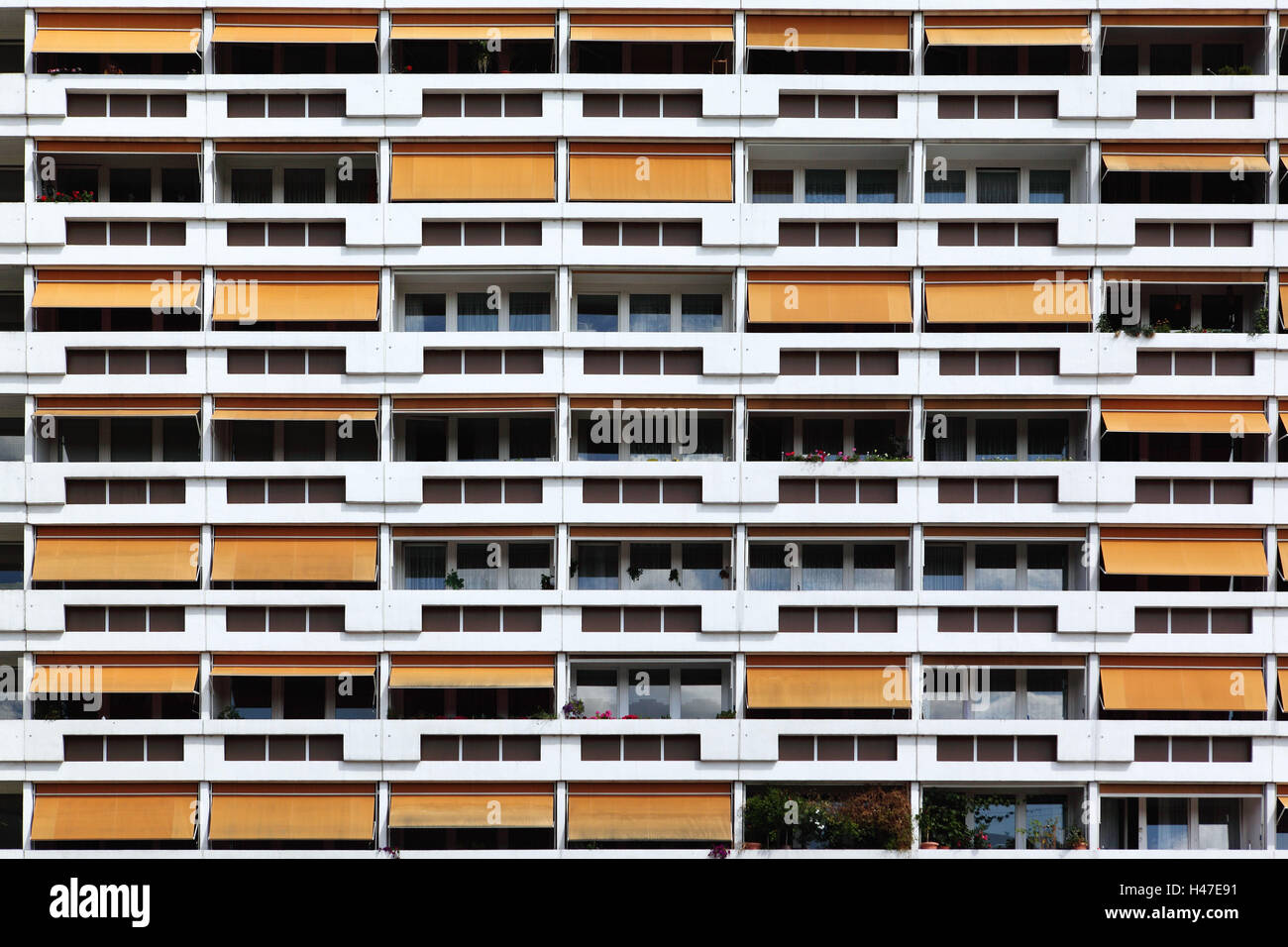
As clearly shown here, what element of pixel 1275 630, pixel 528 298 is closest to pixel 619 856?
pixel 528 298

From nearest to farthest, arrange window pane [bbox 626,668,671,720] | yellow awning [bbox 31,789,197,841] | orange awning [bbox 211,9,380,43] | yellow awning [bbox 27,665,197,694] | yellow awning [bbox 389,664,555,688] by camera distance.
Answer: yellow awning [bbox 31,789,197,841]
yellow awning [bbox 27,665,197,694]
yellow awning [bbox 389,664,555,688]
orange awning [bbox 211,9,380,43]
window pane [bbox 626,668,671,720]

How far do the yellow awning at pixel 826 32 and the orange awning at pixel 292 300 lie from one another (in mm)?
10889

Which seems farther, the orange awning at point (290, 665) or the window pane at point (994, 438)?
the window pane at point (994, 438)

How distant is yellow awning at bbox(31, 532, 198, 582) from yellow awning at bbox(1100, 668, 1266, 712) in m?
21.1

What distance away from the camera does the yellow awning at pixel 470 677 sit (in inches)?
1071

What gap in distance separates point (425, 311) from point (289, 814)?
1212cm

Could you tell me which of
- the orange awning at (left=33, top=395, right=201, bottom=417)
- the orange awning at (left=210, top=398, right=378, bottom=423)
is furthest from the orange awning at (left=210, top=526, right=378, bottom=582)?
the orange awning at (left=33, top=395, right=201, bottom=417)

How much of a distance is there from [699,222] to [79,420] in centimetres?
1549

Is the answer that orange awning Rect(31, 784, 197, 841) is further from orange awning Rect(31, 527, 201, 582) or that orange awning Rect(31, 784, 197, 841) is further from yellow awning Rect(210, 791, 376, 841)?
orange awning Rect(31, 527, 201, 582)

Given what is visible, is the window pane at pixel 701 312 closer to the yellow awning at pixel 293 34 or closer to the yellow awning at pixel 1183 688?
the yellow awning at pixel 293 34

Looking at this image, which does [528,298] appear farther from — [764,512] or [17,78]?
[17,78]

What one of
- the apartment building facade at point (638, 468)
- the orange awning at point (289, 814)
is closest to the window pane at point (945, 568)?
the apartment building facade at point (638, 468)

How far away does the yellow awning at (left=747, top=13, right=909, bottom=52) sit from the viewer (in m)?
28.3

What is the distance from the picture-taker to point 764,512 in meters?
27.5
